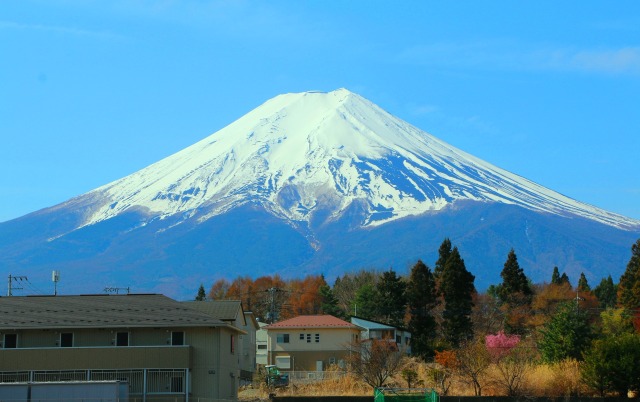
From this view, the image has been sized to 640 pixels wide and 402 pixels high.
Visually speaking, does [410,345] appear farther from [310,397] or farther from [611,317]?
[310,397]

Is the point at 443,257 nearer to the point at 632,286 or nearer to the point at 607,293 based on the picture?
the point at 632,286

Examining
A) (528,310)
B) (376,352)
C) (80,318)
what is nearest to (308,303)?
(528,310)

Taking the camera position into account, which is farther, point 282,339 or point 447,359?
point 282,339

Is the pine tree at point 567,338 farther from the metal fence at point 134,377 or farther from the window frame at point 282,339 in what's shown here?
the window frame at point 282,339

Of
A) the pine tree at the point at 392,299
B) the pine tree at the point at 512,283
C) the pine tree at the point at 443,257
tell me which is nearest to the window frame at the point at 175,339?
the pine tree at the point at 443,257

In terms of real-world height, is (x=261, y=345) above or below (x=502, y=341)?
above

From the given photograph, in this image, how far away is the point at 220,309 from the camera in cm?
5278

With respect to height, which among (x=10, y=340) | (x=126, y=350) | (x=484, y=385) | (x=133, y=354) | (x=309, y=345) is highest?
(x=309, y=345)

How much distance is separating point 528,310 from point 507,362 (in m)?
30.9

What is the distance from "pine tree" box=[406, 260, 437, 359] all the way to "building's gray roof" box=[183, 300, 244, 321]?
22.2 m

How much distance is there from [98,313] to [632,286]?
3950 cm

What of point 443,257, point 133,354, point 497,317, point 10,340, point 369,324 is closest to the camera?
point 133,354

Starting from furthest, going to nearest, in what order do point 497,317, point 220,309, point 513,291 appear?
point 497,317 → point 513,291 → point 220,309

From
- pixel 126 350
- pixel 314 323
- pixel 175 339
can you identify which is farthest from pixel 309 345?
pixel 126 350
